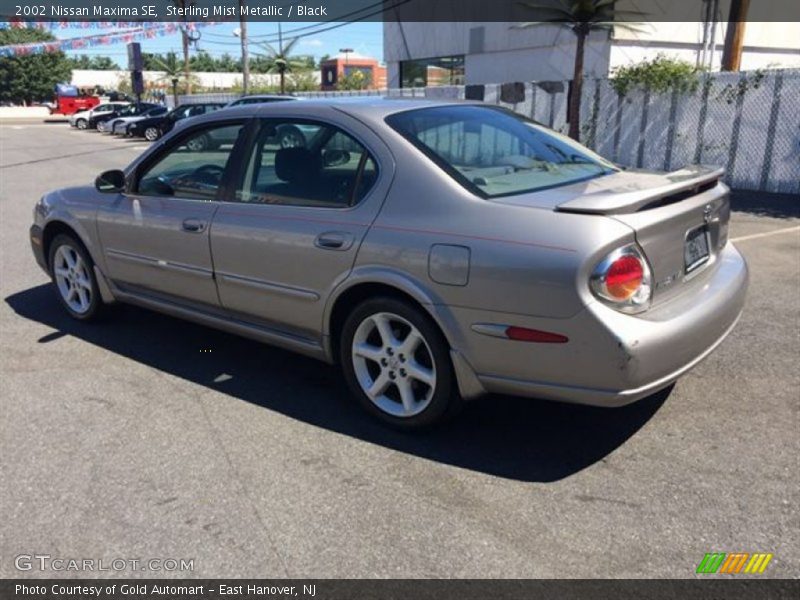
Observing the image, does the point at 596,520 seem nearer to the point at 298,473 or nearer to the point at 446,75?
the point at 298,473

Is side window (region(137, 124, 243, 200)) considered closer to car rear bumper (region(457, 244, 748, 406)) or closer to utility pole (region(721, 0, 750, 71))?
car rear bumper (region(457, 244, 748, 406))

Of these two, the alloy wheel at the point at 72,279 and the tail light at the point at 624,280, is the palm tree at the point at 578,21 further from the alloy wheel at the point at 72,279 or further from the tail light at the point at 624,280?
the tail light at the point at 624,280

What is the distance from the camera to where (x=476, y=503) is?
9.86ft

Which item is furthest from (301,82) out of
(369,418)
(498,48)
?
(369,418)

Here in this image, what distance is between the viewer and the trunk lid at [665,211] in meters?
3.03

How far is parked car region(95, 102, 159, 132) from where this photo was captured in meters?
34.9

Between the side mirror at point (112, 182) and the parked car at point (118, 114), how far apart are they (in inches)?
1273

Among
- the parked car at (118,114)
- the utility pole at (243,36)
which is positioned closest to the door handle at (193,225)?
the utility pole at (243,36)

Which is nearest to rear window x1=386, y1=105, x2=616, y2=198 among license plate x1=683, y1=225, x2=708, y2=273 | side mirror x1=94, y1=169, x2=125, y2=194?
license plate x1=683, y1=225, x2=708, y2=273

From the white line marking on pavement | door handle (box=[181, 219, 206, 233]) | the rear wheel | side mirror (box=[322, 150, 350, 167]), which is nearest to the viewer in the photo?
side mirror (box=[322, 150, 350, 167])

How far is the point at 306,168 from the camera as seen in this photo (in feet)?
12.9

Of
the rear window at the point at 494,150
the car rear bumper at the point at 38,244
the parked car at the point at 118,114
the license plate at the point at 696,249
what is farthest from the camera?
the parked car at the point at 118,114

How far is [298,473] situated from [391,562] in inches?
31.1

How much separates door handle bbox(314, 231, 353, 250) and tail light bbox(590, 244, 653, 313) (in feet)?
4.12
